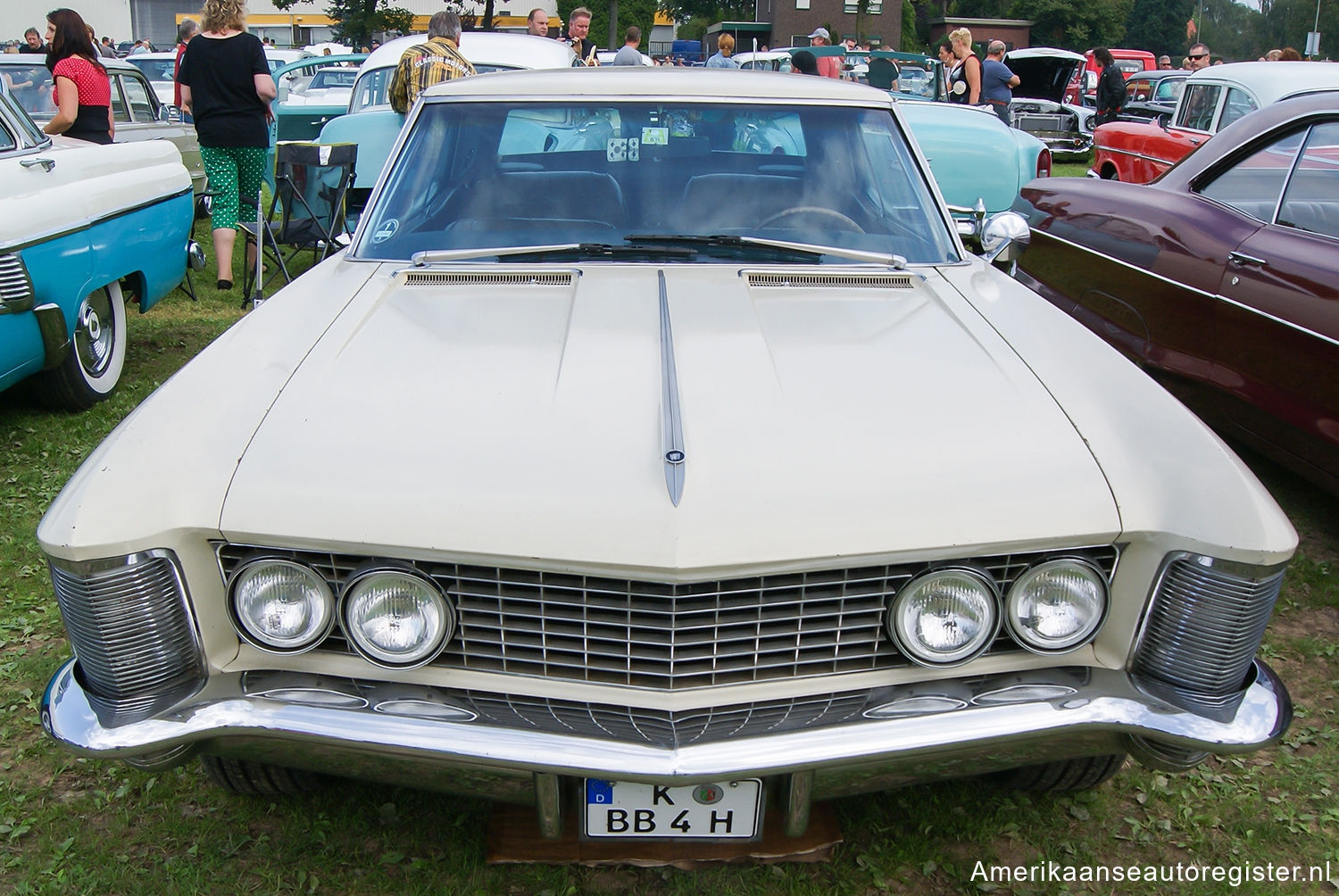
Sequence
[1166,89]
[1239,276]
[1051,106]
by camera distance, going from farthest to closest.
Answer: [1051,106] → [1166,89] → [1239,276]

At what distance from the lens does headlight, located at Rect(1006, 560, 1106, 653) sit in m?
1.90

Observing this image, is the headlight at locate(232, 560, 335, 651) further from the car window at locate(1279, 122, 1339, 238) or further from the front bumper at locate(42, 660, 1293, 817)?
the car window at locate(1279, 122, 1339, 238)

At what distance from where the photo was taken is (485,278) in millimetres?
2752

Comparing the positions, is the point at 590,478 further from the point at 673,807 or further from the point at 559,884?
the point at 559,884

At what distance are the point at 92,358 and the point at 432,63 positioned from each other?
266 cm

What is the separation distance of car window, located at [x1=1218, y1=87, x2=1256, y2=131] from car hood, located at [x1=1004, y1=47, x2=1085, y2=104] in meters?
16.2

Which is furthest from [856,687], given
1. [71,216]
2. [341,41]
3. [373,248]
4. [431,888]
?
[341,41]

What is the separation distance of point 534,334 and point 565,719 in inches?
34.9

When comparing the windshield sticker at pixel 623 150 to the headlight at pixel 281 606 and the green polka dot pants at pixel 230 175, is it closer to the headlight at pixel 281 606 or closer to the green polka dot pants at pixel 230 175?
the headlight at pixel 281 606

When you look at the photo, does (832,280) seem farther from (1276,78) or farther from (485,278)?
(1276,78)

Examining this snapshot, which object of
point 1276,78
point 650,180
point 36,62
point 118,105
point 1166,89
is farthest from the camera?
point 1166,89

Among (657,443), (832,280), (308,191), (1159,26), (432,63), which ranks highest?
(1159,26)

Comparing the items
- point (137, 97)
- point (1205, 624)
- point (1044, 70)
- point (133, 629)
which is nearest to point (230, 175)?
point (137, 97)

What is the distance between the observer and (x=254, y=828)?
2408 mm
